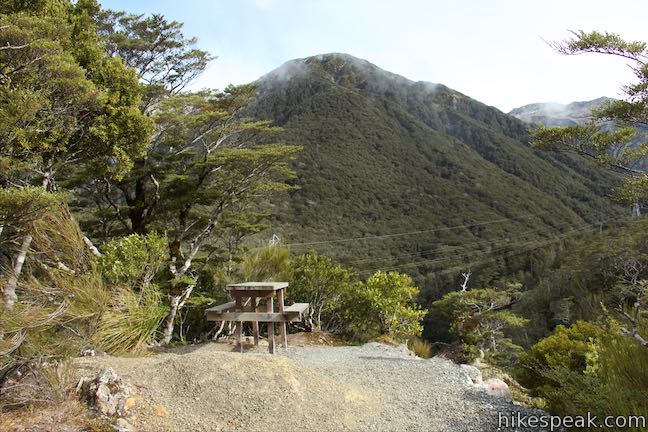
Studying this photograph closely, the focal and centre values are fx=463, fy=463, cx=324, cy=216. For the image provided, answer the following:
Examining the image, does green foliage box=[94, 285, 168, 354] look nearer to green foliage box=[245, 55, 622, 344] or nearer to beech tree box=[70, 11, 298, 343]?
beech tree box=[70, 11, 298, 343]

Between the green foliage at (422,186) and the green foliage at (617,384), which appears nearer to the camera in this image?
the green foliage at (617,384)

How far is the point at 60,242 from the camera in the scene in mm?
4523

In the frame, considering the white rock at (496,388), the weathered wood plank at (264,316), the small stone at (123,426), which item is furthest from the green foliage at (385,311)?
the small stone at (123,426)

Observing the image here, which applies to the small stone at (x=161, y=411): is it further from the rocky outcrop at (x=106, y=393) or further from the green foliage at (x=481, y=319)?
the green foliage at (x=481, y=319)

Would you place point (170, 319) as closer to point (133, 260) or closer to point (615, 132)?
point (133, 260)

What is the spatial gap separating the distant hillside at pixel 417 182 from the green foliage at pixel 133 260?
1155 inches

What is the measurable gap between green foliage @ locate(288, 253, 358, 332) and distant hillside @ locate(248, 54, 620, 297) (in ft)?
80.3

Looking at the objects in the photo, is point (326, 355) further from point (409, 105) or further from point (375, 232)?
point (409, 105)

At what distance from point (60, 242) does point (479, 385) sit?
4.84 meters

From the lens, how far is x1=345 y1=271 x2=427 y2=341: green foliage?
375 inches

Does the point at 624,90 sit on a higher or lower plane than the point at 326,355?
higher

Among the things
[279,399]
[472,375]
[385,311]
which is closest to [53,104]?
[279,399]

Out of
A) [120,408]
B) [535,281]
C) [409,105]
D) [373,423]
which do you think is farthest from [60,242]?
[409,105]

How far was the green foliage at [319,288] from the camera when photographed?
10625 millimetres
